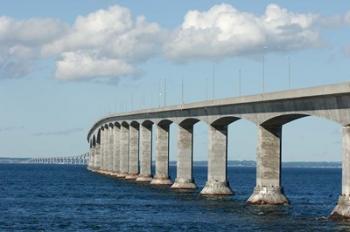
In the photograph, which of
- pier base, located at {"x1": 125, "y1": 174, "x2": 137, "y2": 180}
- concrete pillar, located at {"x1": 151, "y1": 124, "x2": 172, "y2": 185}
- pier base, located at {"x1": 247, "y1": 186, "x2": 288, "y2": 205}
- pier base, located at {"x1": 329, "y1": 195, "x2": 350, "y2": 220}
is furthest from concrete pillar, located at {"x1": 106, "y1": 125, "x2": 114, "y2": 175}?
pier base, located at {"x1": 329, "y1": 195, "x2": 350, "y2": 220}

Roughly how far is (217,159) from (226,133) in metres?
2.80

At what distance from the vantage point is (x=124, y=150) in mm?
143875

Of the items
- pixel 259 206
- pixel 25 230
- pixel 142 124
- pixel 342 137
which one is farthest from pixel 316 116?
pixel 142 124

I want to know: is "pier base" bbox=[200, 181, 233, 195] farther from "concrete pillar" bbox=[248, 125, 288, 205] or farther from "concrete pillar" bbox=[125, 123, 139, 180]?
"concrete pillar" bbox=[125, 123, 139, 180]

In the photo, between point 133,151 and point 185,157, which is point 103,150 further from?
point 185,157

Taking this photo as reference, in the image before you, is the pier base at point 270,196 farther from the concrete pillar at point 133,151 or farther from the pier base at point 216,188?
the concrete pillar at point 133,151

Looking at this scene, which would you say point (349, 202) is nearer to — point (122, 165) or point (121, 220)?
point (121, 220)

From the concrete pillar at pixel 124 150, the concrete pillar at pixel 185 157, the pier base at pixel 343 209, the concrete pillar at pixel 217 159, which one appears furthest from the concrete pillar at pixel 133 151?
the pier base at pixel 343 209

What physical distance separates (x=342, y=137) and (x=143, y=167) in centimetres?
6934

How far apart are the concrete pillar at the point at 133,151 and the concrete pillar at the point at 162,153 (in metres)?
22.0

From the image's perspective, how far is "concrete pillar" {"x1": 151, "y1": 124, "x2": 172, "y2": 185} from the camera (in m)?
112

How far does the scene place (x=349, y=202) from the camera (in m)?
56.4

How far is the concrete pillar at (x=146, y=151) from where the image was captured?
404 ft

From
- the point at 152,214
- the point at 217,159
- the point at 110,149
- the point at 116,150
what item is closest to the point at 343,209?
the point at 152,214
